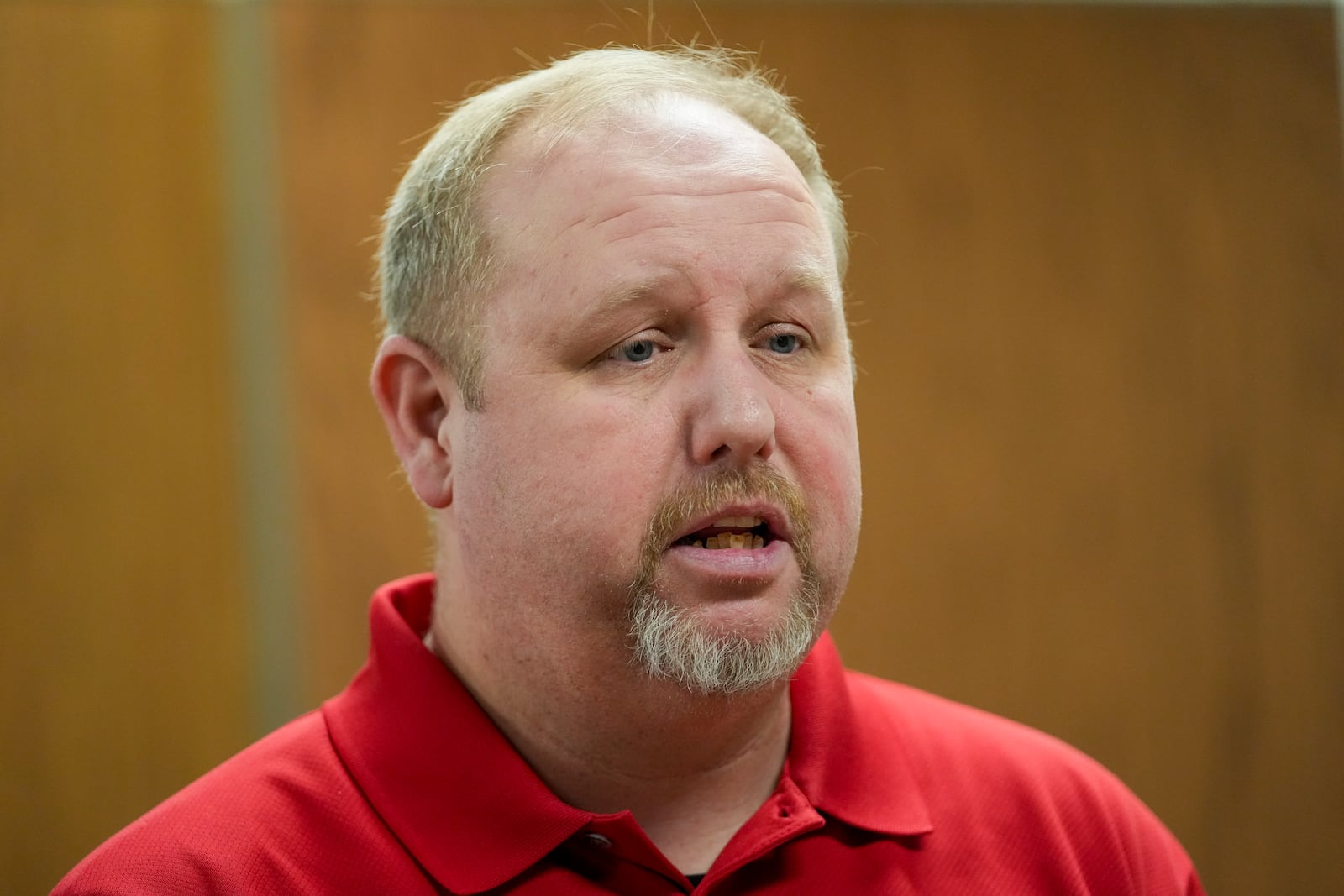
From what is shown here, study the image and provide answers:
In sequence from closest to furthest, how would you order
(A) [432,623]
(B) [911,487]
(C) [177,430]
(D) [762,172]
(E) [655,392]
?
(E) [655,392] → (D) [762,172] → (A) [432,623] → (C) [177,430] → (B) [911,487]

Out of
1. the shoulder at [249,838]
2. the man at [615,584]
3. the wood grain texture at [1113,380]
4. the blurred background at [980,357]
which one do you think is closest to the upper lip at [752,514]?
the man at [615,584]

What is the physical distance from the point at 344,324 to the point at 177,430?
1.12 ft

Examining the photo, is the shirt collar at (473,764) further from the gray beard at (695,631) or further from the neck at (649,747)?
the gray beard at (695,631)

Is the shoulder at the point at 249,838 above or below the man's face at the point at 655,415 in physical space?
below

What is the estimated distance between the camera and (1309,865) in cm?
278

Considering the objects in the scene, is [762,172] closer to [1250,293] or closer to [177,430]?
[177,430]

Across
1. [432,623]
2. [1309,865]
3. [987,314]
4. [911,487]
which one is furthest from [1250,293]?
[432,623]

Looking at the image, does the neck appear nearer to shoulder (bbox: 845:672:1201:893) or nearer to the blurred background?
shoulder (bbox: 845:672:1201:893)

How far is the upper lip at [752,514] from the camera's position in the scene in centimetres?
125

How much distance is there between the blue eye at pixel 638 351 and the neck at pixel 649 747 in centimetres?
29

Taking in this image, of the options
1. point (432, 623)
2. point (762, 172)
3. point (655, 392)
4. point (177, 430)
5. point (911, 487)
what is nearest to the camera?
point (655, 392)

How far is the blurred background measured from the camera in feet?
7.88

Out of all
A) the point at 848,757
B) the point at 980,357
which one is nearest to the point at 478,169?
the point at 848,757

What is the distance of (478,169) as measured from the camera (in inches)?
56.1
